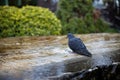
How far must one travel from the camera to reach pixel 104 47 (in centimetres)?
553

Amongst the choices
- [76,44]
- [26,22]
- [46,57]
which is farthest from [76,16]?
[46,57]

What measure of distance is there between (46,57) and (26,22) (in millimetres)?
3529

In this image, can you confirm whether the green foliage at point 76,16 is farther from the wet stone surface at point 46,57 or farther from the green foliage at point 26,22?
the wet stone surface at point 46,57

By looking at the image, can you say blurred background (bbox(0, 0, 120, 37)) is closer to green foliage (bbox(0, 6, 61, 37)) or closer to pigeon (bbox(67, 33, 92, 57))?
green foliage (bbox(0, 6, 61, 37))

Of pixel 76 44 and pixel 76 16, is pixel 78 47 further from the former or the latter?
pixel 76 16

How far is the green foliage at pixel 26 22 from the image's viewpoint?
7879 mm

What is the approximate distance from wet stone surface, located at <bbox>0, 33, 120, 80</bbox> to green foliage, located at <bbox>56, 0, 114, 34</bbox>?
4381 mm

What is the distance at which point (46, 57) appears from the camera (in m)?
4.68

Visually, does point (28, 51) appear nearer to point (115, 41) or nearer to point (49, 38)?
Result: point (49, 38)

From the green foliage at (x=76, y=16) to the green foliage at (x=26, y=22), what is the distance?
2.17 metres

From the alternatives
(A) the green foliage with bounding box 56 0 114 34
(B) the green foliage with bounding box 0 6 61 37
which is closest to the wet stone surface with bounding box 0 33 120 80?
(B) the green foliage with bounding box 0 6 61 37

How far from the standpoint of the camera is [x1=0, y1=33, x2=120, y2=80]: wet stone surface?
390cm

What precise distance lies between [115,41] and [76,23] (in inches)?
185

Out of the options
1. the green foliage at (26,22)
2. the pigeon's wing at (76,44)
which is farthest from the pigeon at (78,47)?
the green foliage at (26,22)
